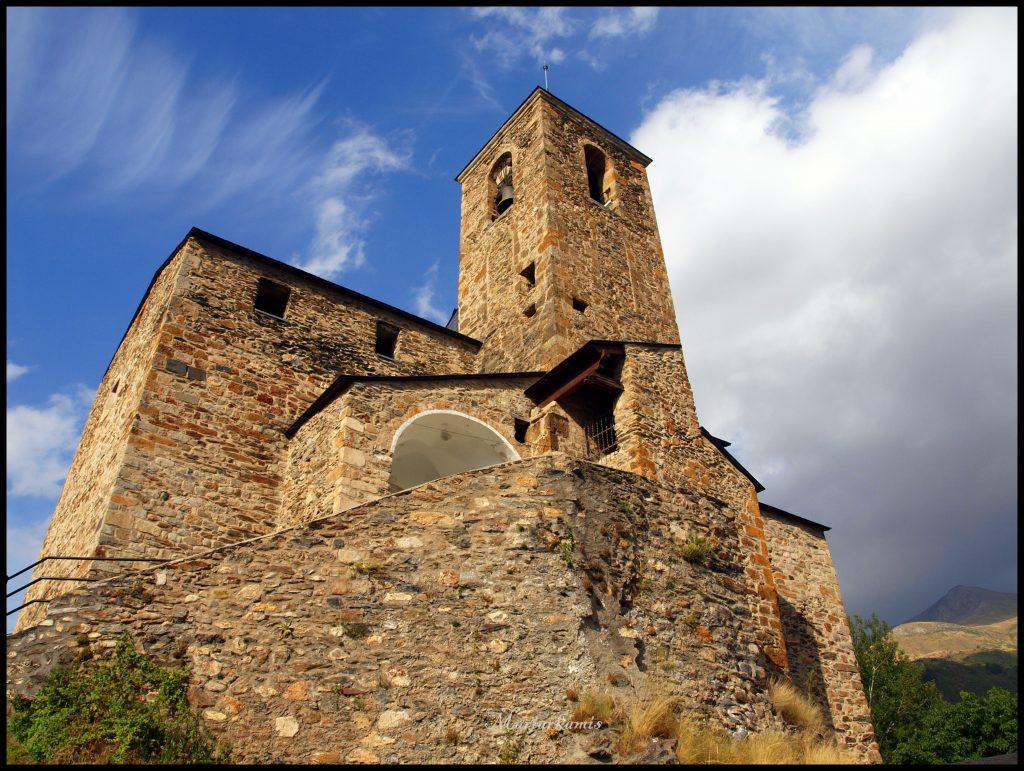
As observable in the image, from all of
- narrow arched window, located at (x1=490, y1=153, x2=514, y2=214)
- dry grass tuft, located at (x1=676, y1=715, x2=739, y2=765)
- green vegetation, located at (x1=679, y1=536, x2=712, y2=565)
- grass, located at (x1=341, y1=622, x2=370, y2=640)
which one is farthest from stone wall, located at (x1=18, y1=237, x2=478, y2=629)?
dry grass tuft, located at (x1=676, y1=715, x2=739, y2=765)

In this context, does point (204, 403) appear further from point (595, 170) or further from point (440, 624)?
point (595, 170)

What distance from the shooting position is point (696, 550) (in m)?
9.44

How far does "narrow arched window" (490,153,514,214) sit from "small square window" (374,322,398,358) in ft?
19.1

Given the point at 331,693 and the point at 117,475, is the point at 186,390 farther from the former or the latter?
the point at 331,693

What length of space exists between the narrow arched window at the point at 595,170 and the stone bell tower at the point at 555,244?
3 centimetres

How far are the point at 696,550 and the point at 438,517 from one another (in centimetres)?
344

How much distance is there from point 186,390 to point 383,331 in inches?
174

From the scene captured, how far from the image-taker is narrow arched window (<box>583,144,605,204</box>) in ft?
64.2

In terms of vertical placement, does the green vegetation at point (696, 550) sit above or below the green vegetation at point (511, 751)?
above

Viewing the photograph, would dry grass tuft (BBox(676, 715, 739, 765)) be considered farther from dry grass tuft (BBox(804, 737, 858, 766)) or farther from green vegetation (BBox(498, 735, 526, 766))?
green vegetation (BBox(498, 735, 526, 766))

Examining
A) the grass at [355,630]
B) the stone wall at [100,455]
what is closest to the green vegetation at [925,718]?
the grass at [355,630]

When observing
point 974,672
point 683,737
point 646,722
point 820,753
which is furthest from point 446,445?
point 974,672

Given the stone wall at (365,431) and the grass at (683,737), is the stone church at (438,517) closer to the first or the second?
the stone wall at (365,431)

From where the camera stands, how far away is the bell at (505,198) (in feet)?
63.1
